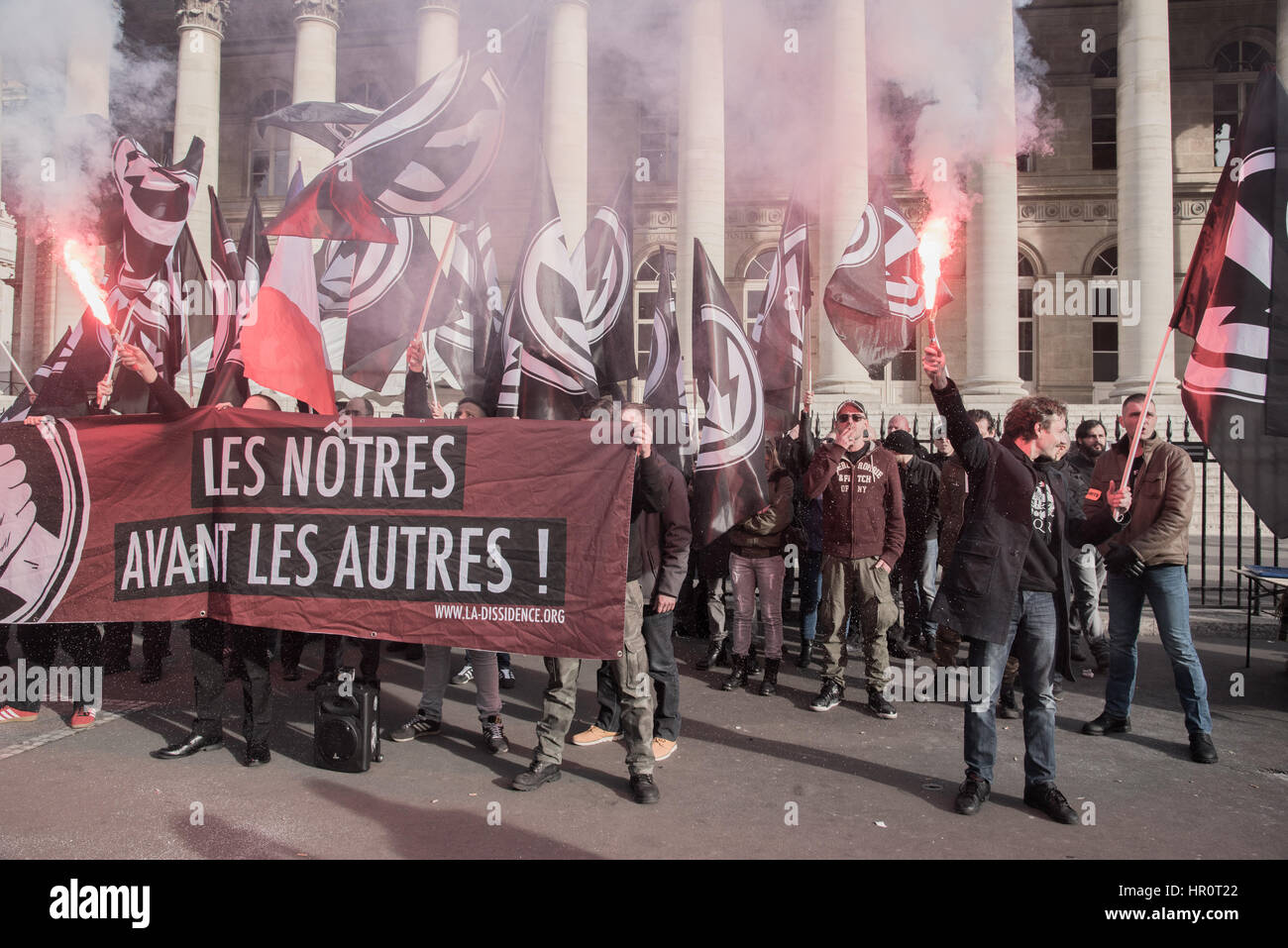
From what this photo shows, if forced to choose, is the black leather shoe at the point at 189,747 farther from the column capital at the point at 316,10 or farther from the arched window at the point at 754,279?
the column capital at the point at 316,10

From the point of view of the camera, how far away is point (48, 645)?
5.75 m

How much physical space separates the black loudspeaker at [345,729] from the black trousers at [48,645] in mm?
2025

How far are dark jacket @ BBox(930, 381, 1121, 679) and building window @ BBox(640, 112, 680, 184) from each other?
67.8 feet

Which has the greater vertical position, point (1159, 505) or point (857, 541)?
point (1159, 505)

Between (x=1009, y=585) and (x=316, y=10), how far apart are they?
21365mm

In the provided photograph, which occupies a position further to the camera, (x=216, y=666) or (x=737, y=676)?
(x=737, y=676)

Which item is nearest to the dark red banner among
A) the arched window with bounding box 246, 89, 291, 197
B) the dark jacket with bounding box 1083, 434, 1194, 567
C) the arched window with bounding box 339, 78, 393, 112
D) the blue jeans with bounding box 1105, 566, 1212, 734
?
the dark jacket with bounding box 1083, 434, 1194, 567

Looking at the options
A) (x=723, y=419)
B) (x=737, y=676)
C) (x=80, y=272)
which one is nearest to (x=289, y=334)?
(x=80, y=272)

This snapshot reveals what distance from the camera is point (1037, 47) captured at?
2273 centimetres

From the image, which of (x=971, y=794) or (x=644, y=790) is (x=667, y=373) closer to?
(x=644, y=790)

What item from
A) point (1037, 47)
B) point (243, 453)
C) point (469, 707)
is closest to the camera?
point (243, 453)
